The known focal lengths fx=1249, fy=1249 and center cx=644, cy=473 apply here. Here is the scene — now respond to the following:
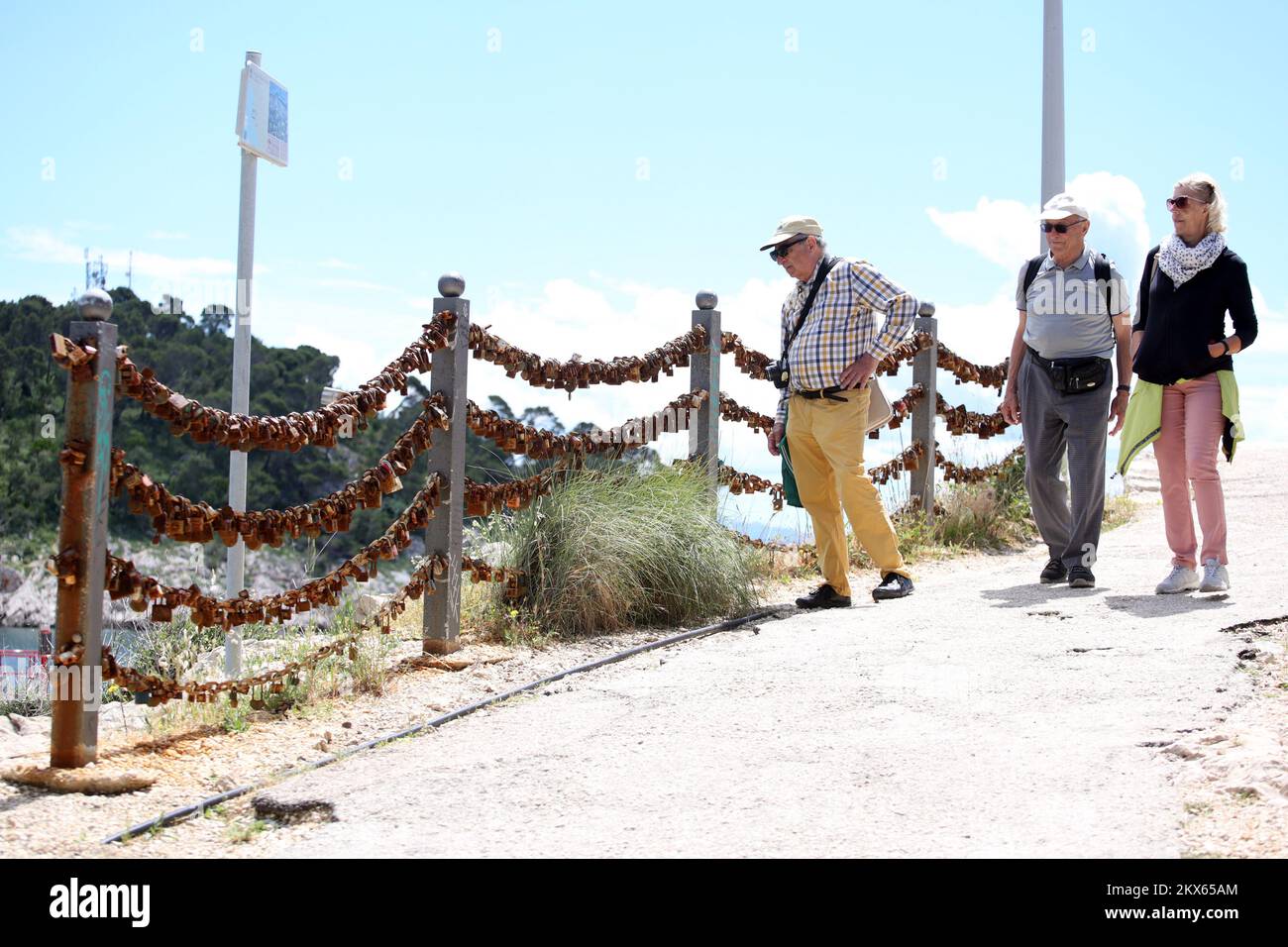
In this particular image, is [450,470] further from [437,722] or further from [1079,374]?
[1079,374]

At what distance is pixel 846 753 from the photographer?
4.41m

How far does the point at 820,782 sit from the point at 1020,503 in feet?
26.7

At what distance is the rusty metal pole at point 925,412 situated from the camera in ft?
37.3

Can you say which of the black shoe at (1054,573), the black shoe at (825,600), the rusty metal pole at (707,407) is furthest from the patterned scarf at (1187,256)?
the rusty metal pole at (707,407)

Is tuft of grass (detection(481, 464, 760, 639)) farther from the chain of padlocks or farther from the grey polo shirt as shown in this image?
the grey polo shirt

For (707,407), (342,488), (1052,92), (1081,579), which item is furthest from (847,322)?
(1052,92)

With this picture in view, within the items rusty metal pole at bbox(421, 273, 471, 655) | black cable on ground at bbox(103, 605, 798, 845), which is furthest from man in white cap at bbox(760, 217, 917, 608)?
rusty metal pole at bbox(421, 273, 471, 655)

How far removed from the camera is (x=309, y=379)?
13062 centimetres

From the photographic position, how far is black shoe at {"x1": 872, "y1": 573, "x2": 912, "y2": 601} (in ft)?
24.7

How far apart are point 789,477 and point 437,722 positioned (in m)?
3.20

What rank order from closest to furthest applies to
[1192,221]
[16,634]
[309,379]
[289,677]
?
1. [289,677]
2. [1192,221]
3. [16,634]
4. [309,379]

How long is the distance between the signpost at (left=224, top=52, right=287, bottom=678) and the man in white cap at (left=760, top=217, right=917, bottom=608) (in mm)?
3316
